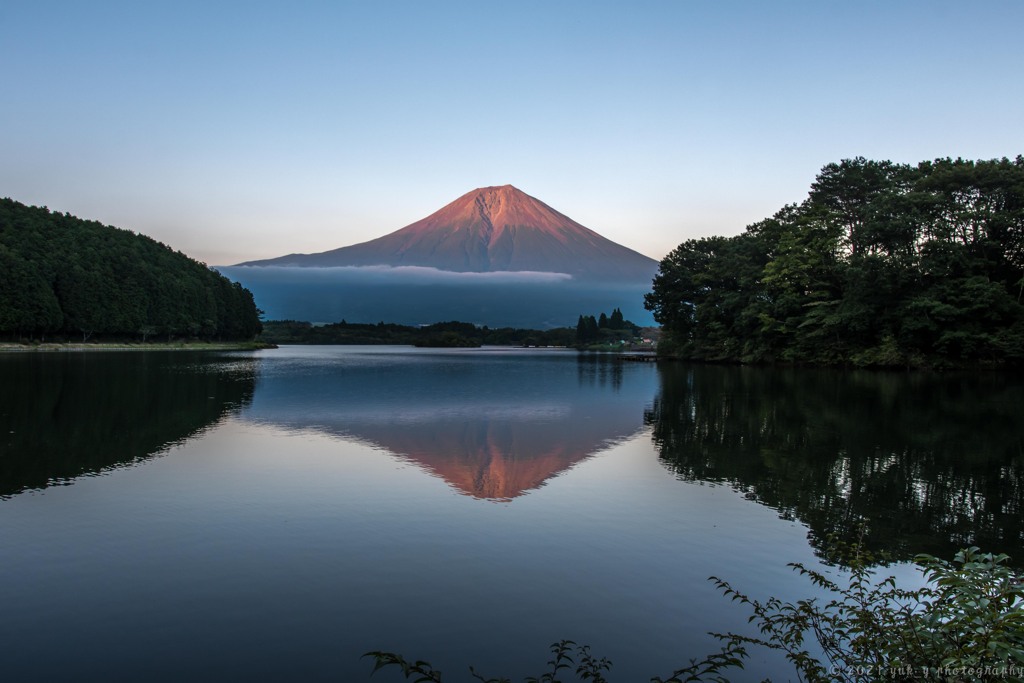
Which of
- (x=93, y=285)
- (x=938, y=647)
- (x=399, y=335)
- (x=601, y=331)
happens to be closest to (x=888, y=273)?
(x=938, y=647)

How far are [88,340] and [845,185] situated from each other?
7155 cm

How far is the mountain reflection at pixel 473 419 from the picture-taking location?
1180cm

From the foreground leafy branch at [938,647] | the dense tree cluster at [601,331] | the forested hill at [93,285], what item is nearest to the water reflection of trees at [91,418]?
the foreground leafy branch at [938,647]

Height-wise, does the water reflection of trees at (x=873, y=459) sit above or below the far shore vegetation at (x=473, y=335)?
below

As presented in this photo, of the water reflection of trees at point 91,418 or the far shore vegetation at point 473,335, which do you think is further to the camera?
the far shore vegetation at point 473,335

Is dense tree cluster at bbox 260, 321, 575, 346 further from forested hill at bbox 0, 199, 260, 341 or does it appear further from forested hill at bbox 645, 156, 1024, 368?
forested hill at bbox 645, 156, 1024, 368

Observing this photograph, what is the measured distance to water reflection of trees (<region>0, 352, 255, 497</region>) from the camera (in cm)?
1100

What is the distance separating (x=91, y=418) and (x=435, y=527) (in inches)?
479

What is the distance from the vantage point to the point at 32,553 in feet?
21.9

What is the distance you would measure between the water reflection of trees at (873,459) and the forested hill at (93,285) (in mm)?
60136

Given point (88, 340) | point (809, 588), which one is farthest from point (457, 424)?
point (88, 340)

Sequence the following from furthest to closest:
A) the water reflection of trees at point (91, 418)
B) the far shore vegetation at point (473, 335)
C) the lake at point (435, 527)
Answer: the far shore vegetation at point (473, 335) < the water reflection of trees at point (91, 418) < the lake at point (435, 527)

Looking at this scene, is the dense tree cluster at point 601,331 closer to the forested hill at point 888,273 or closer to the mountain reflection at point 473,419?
the forested hill at point 888,273

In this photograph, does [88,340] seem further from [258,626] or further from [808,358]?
[258,626]
